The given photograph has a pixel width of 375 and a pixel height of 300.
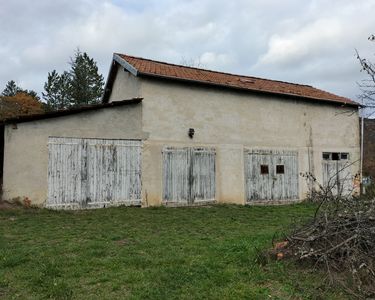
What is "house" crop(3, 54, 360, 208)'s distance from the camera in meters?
11.7

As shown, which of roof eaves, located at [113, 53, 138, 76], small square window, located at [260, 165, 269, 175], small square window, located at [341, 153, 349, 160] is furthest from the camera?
small square window, located at [341, 153, 349, 160]

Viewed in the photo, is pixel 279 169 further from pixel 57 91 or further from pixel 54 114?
pixel 57 91

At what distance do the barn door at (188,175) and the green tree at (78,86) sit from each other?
2755 cm

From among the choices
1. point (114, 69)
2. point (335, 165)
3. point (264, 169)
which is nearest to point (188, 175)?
point (264, 169)

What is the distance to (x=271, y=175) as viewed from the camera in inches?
607

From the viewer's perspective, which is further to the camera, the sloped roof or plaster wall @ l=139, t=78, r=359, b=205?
the sloped roof

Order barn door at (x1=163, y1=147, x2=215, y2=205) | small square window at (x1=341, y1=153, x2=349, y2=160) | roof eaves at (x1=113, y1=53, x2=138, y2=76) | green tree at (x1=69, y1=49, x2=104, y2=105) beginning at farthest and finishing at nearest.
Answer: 1. green tree at (x1=69, y1=49, x2=104, y2=105)
2. small square window at (x1=341, y1=153, x2=349, y2=160)
3. barn door at (x1=163, y1=147, x2=215, y2=205)
4. roof eaves at (x1=113, y1=53, x2=138, y2=76)

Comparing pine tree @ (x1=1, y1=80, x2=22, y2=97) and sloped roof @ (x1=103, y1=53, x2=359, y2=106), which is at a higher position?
pine tree @ (x1=1, y1=80, x2=22, y2=97)

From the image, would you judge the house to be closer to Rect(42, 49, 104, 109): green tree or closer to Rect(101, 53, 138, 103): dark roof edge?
Rect(101, 53, 138, 103): dark roof edge

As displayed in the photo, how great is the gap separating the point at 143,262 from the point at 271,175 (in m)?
10.3

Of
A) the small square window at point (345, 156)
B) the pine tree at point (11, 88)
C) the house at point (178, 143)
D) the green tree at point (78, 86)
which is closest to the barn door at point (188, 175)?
the house at point (178, 143)

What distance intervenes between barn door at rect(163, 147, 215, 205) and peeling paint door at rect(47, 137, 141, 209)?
1053 millimetres

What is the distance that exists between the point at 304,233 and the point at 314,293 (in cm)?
125

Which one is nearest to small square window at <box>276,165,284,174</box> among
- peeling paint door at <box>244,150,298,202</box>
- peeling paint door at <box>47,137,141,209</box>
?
peeling paint door at <box>244,150,298,202</box>
